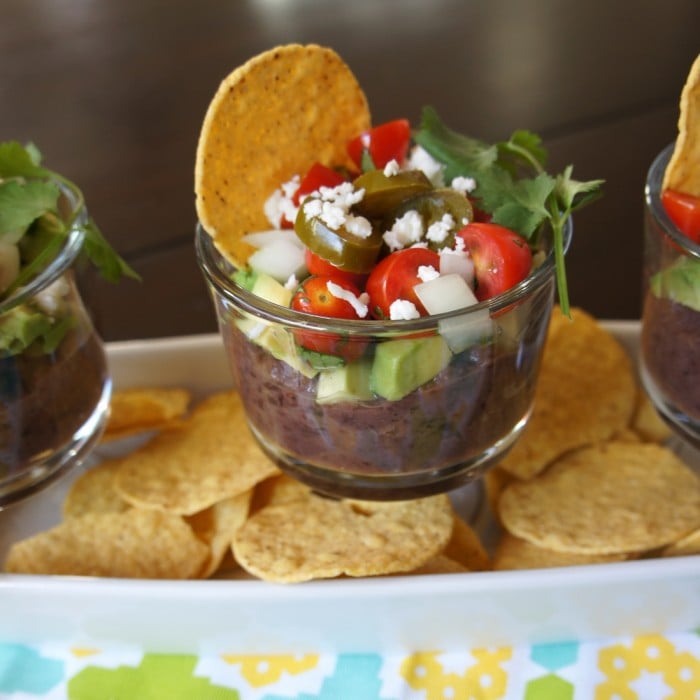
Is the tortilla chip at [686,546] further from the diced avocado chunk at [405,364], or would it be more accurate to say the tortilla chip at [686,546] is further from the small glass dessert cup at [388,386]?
the diced avocado chunk at [405,364]

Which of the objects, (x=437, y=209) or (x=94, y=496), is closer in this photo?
(x=437, y=209)

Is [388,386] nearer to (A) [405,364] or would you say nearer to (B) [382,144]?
(A) [405,364]

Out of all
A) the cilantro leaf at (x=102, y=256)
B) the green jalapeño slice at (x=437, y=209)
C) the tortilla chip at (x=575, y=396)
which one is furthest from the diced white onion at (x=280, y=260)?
the tortilla chip at (x=575, y=396)

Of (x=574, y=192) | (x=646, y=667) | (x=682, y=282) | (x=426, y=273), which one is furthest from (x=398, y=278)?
(x=646, y=667)

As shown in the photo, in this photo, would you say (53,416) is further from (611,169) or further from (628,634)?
(611,169)

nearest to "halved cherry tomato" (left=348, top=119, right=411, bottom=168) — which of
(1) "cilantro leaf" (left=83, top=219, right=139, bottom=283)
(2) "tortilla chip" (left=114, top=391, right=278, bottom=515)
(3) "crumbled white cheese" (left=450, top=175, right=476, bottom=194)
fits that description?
(3) "crumbled white cheese" (left=450, top=175, right=476, bottom=194)

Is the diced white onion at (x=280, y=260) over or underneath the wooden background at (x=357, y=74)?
over
